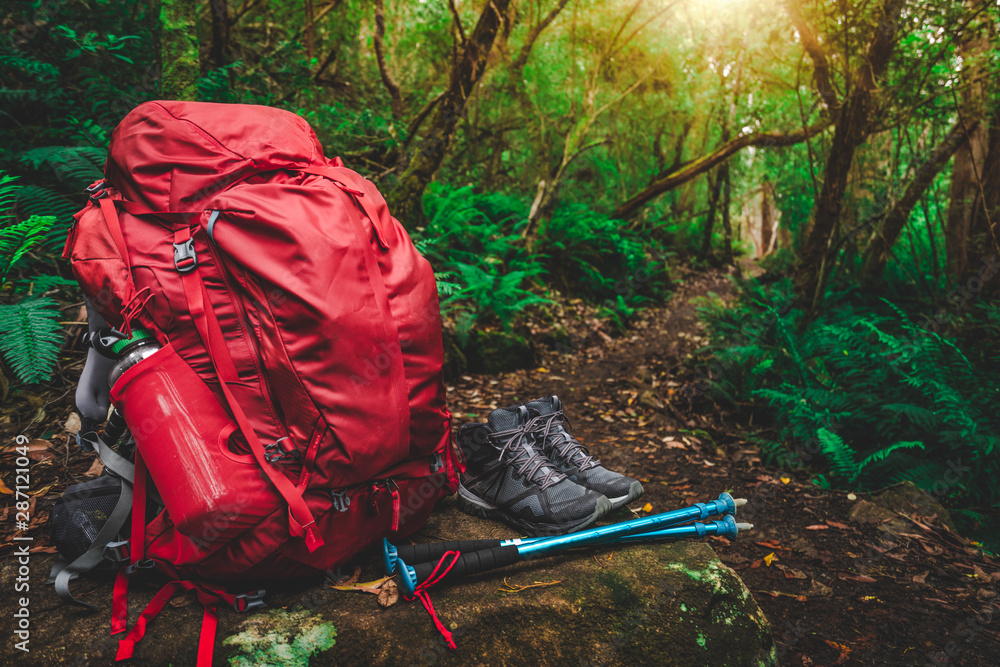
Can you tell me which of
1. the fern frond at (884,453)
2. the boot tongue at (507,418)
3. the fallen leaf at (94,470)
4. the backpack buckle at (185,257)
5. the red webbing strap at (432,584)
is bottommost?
the fallen leaf at (94,470)

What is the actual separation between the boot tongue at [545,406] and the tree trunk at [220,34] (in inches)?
196

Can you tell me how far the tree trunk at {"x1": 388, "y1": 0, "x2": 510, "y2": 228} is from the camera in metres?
5.02

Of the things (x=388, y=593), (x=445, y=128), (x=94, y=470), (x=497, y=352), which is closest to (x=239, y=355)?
(x=388, y=593)

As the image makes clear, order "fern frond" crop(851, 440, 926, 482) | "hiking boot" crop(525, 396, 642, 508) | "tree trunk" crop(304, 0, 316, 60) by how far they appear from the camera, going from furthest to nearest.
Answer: "tree trunk" crop(304, 0, 316, 60)
"fern frond" crop(851, 440, 926, 482)
"hiking boot" crop(525, 396, 642, 508)

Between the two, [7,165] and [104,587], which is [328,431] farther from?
[7,165]

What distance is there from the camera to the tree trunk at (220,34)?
4.83 m

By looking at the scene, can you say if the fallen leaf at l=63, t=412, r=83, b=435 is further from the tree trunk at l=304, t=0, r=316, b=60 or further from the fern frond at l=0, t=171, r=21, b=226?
the tree trunk at l=304, t=0, r=316, b=60

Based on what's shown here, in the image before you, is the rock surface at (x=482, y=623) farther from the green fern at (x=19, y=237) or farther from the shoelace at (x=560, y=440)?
the green fern at (x=19, y=237)

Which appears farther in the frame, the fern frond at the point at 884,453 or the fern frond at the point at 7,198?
the fern frond at the point at 884,453

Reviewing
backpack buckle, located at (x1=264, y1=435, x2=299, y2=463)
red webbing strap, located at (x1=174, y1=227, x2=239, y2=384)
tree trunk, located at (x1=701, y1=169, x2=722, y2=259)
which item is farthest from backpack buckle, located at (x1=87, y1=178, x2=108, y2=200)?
tree trunk, located at (x1=701, y1=169, x2=722, y2=259)

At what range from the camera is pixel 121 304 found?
1.32 metres

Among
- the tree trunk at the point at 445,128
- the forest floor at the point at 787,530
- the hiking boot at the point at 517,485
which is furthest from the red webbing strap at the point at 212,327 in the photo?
the tree trunk at the point at 445,128

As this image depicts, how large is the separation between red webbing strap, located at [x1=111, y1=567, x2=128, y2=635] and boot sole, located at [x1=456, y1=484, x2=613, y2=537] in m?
1.09

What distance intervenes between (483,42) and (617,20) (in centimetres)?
470
